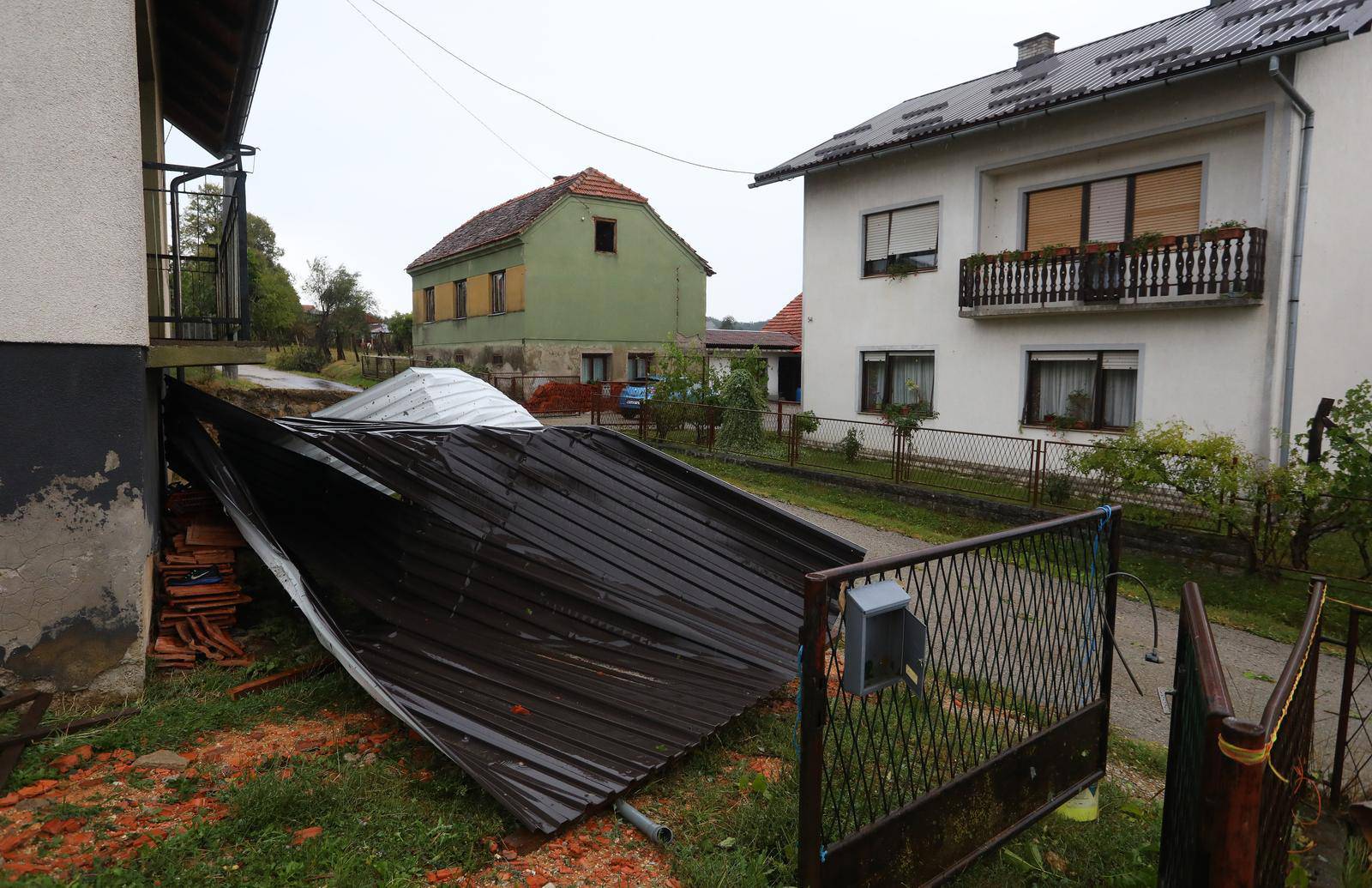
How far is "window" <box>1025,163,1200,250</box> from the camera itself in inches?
492

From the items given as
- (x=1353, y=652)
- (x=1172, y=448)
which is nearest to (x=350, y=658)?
(x=1353, y=652)

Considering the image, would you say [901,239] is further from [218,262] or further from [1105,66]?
[218,262]

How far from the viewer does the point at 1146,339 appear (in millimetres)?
12609

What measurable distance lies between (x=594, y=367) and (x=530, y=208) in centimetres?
613

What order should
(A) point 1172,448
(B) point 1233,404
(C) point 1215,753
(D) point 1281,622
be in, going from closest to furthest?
(C) point 1215,753 < (D) point 1281,622 < (A) point 1172,448 < (B) point 1233,404

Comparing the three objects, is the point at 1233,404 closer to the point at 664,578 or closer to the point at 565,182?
the point at 664,578

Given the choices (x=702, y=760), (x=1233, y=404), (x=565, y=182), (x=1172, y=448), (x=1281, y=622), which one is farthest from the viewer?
(x=565, y=182)

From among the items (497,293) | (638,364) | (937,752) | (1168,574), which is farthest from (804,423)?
(497,293)

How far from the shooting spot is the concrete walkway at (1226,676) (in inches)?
218

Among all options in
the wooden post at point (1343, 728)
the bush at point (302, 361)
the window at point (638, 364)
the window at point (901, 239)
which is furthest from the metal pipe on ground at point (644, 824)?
the bush at point (302, 361)

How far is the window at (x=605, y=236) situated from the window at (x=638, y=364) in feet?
12.5

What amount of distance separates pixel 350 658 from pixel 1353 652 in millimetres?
5272

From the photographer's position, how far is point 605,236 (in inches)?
1112

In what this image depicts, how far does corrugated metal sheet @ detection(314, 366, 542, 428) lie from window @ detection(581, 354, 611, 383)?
1834cm
